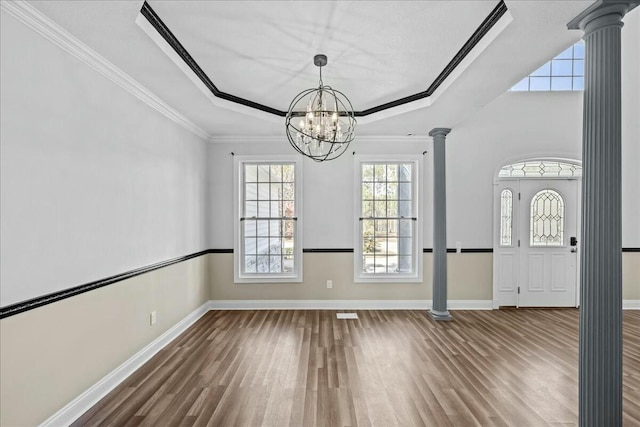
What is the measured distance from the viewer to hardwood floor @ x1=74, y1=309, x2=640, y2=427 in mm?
2260

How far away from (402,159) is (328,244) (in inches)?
69.8

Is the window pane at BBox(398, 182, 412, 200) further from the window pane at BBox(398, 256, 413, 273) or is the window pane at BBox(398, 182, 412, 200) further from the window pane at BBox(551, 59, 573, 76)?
the window pane at BBox(551, 59, 573, 76)

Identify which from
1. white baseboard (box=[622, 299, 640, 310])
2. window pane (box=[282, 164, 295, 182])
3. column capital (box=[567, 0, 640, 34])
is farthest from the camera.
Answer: window pane (box=[282, 164, 295, 182])

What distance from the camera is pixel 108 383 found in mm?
2594

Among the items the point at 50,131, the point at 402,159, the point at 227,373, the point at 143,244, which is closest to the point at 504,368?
the point at 227,373

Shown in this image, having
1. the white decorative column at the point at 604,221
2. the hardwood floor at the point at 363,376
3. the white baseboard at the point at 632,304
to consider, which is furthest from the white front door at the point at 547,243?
the white decorative column at the point at 604,221

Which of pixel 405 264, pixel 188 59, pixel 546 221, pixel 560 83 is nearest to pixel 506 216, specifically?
pixel 546 221

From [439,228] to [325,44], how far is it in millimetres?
3019

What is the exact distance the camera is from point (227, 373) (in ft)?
9.38

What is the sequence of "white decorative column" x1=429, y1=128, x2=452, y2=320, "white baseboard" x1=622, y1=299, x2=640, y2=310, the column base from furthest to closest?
"white baseboard" x1=622, y1=299, x2=640, y2=310, "white decorative column" x1=429, y1=128, x2=452, y2=320, the column base

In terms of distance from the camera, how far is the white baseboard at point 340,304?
15.8ft

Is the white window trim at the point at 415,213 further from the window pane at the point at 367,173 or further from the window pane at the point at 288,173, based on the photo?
the window pane at the point at 288,173

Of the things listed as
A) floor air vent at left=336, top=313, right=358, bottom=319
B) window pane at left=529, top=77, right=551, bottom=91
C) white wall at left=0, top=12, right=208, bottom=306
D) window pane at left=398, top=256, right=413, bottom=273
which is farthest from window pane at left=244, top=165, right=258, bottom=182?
window pane at left=529, top=77, right=551, bottom=91

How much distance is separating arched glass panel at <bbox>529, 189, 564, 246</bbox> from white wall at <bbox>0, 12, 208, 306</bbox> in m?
5.33
